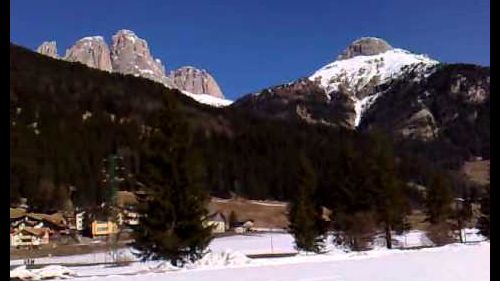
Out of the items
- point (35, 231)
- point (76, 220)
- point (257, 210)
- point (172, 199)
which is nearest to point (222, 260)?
point (172, 199)

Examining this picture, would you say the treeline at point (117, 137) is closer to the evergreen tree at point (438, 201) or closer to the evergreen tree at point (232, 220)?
the evergreen tree at point (232, 220)

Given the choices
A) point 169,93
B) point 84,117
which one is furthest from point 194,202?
point 84,117

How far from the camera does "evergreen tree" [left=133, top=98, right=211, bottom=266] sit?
2348 cm

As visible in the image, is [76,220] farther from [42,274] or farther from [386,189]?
[42,274]

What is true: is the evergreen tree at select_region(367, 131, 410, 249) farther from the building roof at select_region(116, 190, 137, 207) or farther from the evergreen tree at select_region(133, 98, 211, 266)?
the evergreen tree at select_region(133, 98, 211, 266)

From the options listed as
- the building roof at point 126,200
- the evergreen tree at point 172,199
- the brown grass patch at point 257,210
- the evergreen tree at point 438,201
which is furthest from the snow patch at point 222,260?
the brown grass patch at point 257,210

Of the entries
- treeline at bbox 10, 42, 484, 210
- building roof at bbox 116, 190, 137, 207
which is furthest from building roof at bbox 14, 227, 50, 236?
treeline at bbox 10, 42, 484, 210

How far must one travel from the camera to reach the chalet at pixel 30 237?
6412cm

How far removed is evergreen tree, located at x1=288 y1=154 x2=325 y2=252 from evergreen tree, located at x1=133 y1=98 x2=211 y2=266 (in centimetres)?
1265

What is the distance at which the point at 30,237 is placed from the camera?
6744cm

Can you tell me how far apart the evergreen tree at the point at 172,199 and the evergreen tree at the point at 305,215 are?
498 inches

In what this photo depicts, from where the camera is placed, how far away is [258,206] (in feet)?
385
